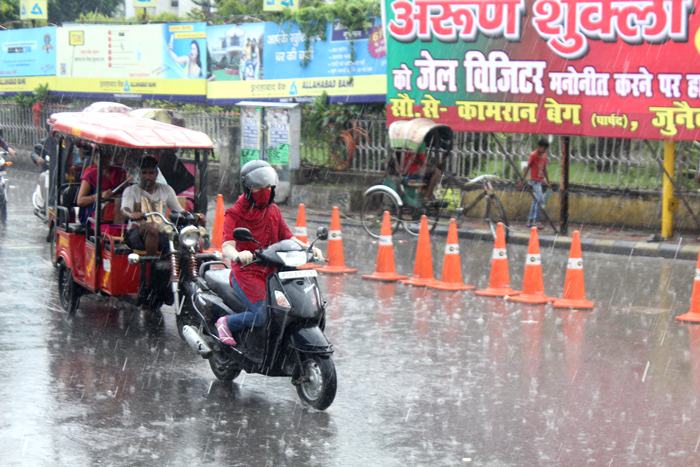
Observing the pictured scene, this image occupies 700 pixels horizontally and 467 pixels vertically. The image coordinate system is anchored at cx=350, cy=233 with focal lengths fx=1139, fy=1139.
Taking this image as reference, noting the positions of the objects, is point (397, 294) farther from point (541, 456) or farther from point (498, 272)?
point (541, 456)

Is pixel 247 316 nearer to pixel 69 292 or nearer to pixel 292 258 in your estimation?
pixel 292 258

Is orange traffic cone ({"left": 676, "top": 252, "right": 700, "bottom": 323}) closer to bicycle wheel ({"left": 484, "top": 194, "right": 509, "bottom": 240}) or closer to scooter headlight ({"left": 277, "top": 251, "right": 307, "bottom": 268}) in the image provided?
scooter headlight ({"left": 277, "top": 251, "right": 307, "bottom": 268})

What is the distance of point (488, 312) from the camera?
1180 cm

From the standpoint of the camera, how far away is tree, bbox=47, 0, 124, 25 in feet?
190

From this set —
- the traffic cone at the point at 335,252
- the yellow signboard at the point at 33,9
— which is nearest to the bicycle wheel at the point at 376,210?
the traffic cone at the point at 335,252

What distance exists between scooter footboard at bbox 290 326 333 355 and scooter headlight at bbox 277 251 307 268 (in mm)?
460

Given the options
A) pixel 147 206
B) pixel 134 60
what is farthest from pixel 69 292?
pixel 134 60

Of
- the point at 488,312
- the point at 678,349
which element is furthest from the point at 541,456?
the point at 488,312

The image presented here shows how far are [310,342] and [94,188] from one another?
4579mm

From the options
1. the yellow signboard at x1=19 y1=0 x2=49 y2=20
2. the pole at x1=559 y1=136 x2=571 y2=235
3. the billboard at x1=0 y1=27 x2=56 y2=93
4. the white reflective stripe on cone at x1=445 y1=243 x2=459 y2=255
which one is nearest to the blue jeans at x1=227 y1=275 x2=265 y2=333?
the white reflective stripe on cone at x1=445 y1=243 x2=459 y2=255

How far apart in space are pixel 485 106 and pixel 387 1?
2727mm

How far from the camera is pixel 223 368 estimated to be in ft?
28.2

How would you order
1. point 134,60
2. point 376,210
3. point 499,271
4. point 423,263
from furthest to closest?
1. point 134,60
2. point 376,210
3. point 423,263
4. point 499,271

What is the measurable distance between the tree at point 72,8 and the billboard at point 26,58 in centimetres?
2271
